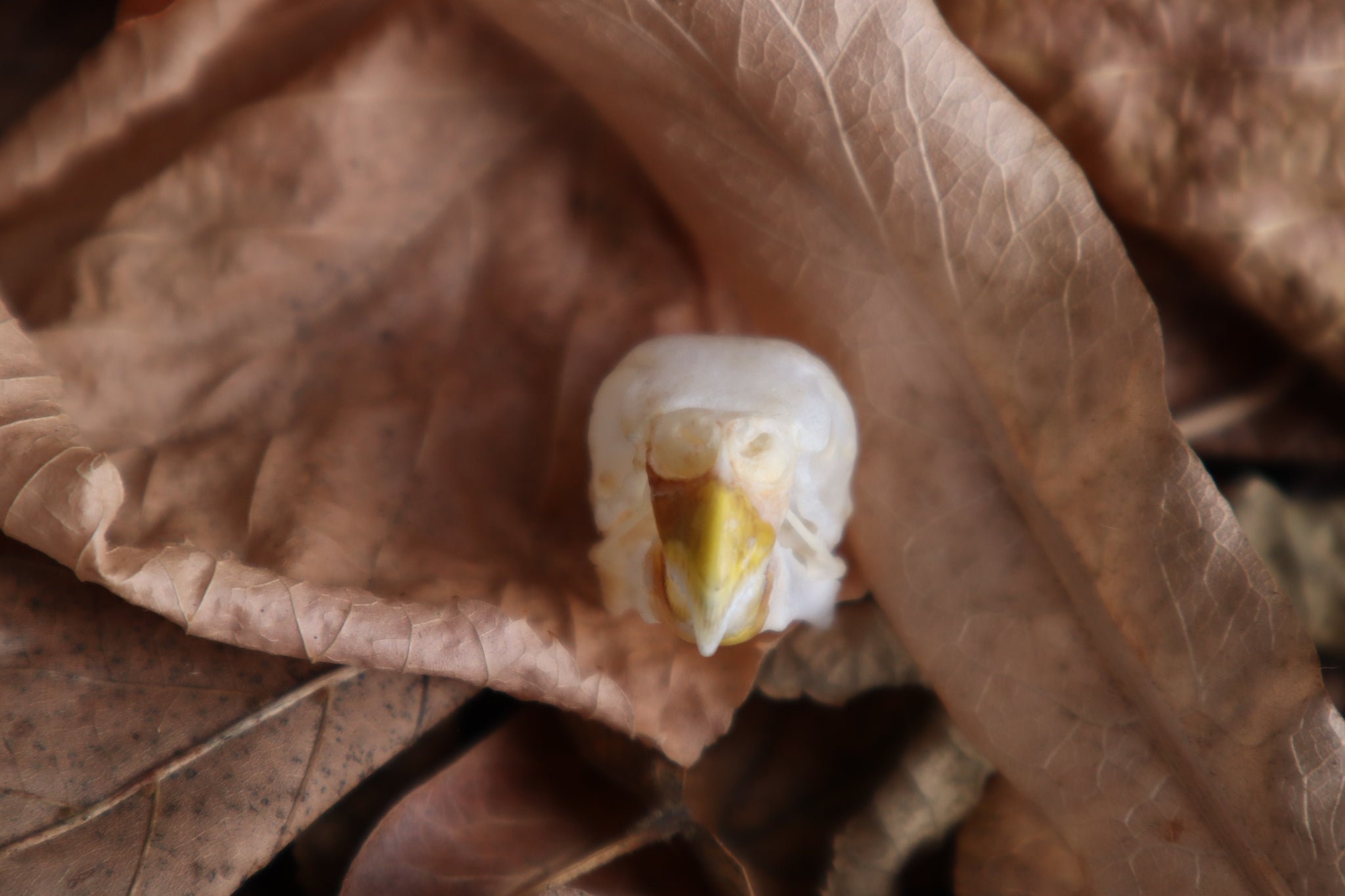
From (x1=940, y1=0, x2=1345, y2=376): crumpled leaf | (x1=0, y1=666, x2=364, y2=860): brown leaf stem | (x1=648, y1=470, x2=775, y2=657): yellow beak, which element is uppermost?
(x1=940, y1=0, x2=1345, y2=376): crumpled leaf

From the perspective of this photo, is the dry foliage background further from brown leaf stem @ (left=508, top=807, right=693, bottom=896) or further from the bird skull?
the bird skull

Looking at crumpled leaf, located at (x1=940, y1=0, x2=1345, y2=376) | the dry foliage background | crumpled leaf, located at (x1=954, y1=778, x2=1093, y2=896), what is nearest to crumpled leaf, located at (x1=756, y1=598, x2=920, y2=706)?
the dry foliage background

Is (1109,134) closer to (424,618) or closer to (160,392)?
(424,618)

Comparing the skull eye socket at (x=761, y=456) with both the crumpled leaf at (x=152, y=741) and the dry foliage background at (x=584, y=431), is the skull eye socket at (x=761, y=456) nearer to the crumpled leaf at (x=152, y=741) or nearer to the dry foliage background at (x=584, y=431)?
the dry foliage background at (x=584, y=431)

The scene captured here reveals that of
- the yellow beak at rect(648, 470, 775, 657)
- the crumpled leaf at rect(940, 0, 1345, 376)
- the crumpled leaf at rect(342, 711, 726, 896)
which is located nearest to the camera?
the yellow beak at rect(648, 470, 775, 657)

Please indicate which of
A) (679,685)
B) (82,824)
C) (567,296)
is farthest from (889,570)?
(82,824)

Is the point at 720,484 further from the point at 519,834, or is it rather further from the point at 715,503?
the point at 519,834
